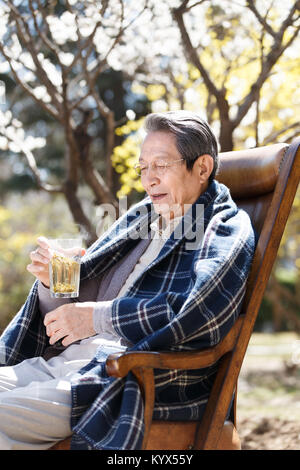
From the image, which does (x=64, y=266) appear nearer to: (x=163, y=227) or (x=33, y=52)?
(x=163, y=227)

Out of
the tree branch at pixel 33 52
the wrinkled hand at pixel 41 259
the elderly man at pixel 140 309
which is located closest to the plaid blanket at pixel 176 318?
the elderly man at pixel 140 309

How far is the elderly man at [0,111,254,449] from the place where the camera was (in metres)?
2.11

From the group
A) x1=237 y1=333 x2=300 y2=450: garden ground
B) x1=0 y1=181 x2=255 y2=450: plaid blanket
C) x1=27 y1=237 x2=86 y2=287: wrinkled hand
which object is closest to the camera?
x1=0 y1=181 x2=255 y2=450: plaid blanket

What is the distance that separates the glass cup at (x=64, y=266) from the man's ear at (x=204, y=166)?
634 mm

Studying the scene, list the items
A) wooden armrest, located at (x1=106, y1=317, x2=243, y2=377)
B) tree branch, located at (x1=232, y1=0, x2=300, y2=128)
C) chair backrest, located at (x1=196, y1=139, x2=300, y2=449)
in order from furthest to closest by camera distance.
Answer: tree branch, located at (x1=232, y1=0, x2=300, y2=128)
chair backrest, located at (x1=196, y1=139, x2=300, y2=449)
wooden armrest, located at (x1=106, y1=317, x2=243, y2=377)

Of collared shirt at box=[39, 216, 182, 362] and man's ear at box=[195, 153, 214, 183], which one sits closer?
collared shirt at box=[39, 216, 182, 362]

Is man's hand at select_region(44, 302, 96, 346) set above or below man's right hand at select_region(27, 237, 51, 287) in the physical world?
below

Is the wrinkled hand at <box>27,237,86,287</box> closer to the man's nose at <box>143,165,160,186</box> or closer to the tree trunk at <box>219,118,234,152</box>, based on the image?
the man's nose at <box>143,165,160,186</box>

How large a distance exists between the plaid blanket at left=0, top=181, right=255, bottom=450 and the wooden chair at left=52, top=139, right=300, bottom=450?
0.04 meters

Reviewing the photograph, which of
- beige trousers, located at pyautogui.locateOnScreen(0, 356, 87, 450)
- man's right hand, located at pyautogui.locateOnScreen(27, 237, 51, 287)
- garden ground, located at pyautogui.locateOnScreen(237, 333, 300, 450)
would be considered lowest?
garden ground, located at pyautogui.locateOnScreen(237, 333, 300, 450)

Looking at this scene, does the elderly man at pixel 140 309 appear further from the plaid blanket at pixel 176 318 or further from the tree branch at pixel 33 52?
the tree branch at pixel 33 52
